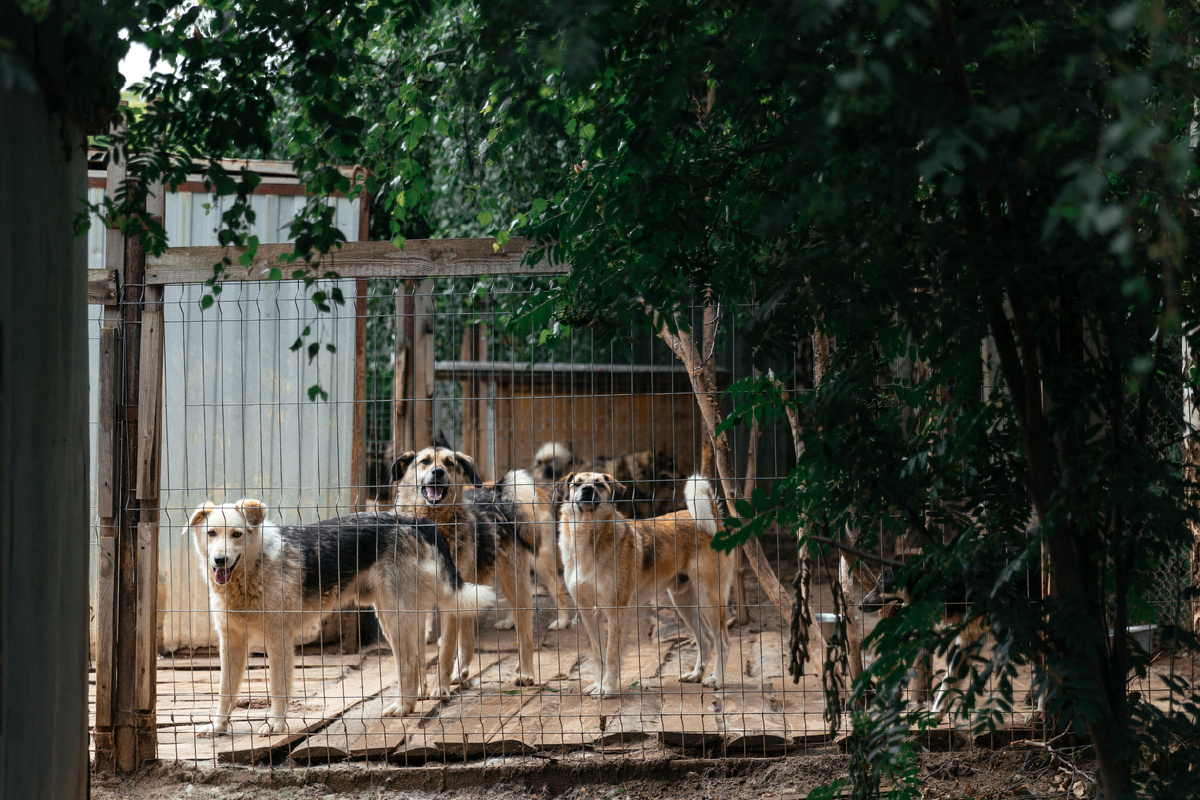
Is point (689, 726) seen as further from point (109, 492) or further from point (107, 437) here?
point (107, 437)

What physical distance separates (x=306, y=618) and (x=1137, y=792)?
4.79 m

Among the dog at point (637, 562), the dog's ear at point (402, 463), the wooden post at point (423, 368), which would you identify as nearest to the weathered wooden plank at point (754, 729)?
the dog at point (637, 562)

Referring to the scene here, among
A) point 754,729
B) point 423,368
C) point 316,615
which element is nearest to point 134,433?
point 316,615

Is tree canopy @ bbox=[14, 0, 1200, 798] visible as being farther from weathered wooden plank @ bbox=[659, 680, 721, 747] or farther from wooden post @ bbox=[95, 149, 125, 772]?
wooden post @ bbox=[95, 149, 125, 772]

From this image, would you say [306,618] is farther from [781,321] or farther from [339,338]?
[781,321]

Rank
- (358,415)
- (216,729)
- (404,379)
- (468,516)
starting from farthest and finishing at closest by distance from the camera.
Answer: (404,379)
(358,415)
(468,516)
(216,729)

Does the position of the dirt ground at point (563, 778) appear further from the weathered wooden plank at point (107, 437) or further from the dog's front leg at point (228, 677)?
the weathered wooden plank at point (107, 437)

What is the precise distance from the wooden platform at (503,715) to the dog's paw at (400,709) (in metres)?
0.05

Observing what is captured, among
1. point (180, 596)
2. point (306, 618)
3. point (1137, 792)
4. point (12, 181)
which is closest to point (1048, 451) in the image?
point (1137, 792)

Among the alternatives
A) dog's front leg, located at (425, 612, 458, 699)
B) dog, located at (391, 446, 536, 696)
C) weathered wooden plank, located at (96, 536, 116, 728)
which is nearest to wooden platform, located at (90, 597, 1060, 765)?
dog's front leg, located at (425, 612, 458, 699)

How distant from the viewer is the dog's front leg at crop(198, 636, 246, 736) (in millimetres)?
4621

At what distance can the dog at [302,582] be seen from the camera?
4902 millimetres

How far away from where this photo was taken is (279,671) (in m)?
4.86

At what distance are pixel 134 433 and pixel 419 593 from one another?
205 cm
